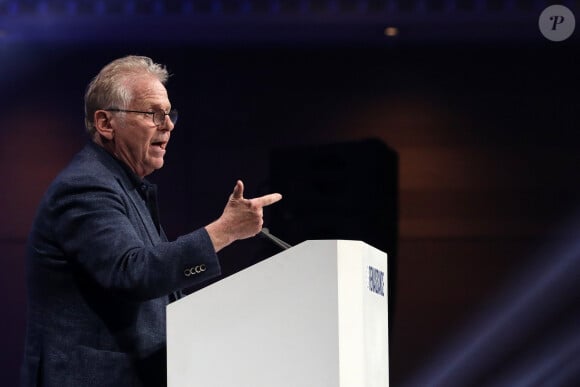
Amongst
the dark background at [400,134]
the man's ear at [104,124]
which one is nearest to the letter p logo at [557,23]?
the dark background at [400,134]

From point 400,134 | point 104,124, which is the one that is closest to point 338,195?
point 400,134

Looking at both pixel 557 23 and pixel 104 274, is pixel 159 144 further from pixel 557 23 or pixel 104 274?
pixel 557 23

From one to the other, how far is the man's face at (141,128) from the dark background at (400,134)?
5.74 ft

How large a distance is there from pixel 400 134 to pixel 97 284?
227 centimetres

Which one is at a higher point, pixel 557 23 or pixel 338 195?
pixel 557 23

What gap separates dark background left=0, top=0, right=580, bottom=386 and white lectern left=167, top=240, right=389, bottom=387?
2233 mm

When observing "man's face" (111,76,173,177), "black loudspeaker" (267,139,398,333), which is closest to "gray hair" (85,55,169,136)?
"man's face" (111,76,173,177)

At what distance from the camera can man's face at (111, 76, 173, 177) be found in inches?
89.4

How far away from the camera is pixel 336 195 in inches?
157

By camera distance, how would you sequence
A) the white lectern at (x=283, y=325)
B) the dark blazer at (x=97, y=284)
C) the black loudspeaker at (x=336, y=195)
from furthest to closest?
1. the black loudspeaker at (x=336, y=195)
2. the dark blazer at (x=97, y=284)
3. the white lectern at (x=283, y=325)

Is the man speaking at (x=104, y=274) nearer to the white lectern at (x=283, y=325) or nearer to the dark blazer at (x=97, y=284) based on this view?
the dark blazer at (x=97, y=284)

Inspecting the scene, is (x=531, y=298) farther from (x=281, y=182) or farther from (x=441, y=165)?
(x=281, y=182)

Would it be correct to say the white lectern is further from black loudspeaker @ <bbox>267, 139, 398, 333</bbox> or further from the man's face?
black loudspeaker @ <bbox>267, 139, 398, 333</bbox>

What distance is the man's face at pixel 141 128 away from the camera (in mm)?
2270
